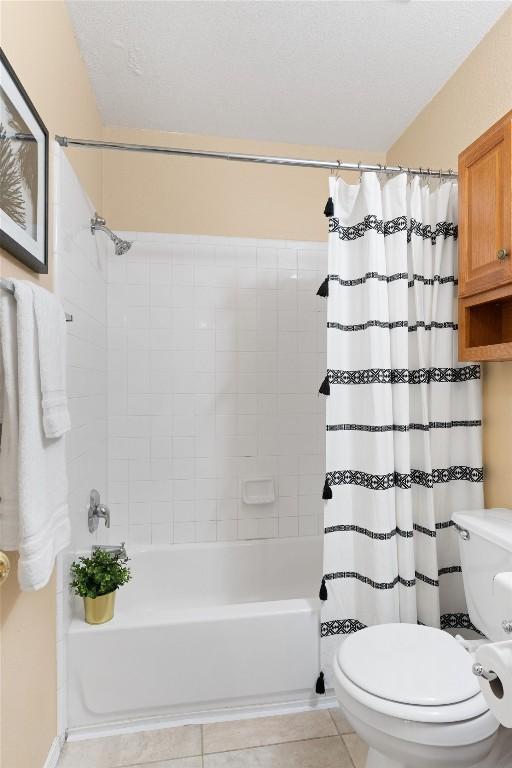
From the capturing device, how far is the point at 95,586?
5.37ft

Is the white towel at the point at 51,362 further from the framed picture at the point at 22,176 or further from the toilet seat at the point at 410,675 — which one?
the toilet seat at the point at 410,675

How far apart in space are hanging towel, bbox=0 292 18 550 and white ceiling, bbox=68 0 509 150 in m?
1.35

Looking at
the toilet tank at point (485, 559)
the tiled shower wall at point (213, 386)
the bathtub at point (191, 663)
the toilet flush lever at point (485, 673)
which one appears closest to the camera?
the toilet flush lever at point (485, 673)

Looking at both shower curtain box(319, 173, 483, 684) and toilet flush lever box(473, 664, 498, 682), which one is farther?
shower curtain box(319, 173, 483, 684)

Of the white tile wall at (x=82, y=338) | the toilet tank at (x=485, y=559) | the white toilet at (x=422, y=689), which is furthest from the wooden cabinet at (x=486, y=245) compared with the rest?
the white tile wall at (x=82, y=338)

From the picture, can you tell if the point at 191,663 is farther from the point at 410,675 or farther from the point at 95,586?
the point at 410,675

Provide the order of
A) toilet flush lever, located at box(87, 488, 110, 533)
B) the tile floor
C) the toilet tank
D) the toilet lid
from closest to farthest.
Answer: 1. the toilet lid
2. the toilet tank
3. the tile floor
4. toilet flush lever, located at box(87, 488, 110, 533)

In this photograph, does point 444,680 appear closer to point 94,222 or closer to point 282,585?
point 282,585

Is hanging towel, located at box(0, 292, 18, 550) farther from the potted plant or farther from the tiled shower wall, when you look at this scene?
the tiled shower wall

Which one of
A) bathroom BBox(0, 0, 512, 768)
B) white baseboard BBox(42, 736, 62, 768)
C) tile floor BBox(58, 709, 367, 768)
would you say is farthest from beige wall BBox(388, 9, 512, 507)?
white baseboard BBox(42, 736, 62, 768)

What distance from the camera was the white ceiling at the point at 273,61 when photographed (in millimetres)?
1635

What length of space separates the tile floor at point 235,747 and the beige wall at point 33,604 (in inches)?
8.2

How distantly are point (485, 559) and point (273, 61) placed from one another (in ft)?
6.83

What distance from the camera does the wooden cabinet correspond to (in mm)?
1373
